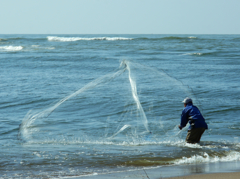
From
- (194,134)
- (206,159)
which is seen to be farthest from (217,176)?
(194,134)

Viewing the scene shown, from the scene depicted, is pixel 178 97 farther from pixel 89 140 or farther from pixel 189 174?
pixel 189 174

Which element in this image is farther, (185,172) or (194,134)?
(194,134)

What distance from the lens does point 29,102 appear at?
12828 mm

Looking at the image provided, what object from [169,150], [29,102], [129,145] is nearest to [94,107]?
[29,102]

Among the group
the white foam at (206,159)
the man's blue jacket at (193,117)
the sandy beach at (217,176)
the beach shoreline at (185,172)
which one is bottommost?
the white foam at (206,159)

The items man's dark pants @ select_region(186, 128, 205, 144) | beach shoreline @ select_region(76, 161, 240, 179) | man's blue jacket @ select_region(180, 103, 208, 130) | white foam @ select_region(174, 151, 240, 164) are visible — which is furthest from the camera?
man's dark pants @ select_region(186, 128, 205, 144)

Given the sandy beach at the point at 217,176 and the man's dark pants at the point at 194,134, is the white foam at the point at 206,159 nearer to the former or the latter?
the man's dark pants at the point at 194,134

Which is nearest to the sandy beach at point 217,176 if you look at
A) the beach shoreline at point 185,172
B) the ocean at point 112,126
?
the beach shoreline at point 185,172

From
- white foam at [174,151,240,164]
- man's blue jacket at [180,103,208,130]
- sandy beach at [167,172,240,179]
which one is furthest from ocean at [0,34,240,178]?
sandy beach at [167,172,240,179]

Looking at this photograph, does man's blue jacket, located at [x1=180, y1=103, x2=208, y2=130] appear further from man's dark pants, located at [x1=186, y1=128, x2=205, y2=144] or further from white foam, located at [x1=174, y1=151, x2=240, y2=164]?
white foam, located at [x1=174, y1=151, x2=240, y2=164]

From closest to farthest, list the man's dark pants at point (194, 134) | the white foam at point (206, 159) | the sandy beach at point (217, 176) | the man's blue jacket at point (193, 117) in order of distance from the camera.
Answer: the sandy beach at point (217, 176)
the white foam at point (206, 159)
the man's blue jacket at point (193, 117)
the man's dark pants at point (194, 134)

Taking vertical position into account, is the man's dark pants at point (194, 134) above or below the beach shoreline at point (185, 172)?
above

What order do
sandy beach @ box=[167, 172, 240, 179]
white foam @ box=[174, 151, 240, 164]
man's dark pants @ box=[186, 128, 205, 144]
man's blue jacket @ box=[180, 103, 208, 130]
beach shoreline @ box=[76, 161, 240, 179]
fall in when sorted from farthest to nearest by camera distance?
man's dark pants @ box=[186, 128, 205, 144], man's blue jacket @ box=[180, 103, 208, 130], white foam @ box=[174, 151, 240, 164], beach shoreline @ box=[76, 161, 240, 179], sandy beach @ box=[167, 172, 240, 179]

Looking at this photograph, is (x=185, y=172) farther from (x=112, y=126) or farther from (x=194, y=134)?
(x=112, y=126)
